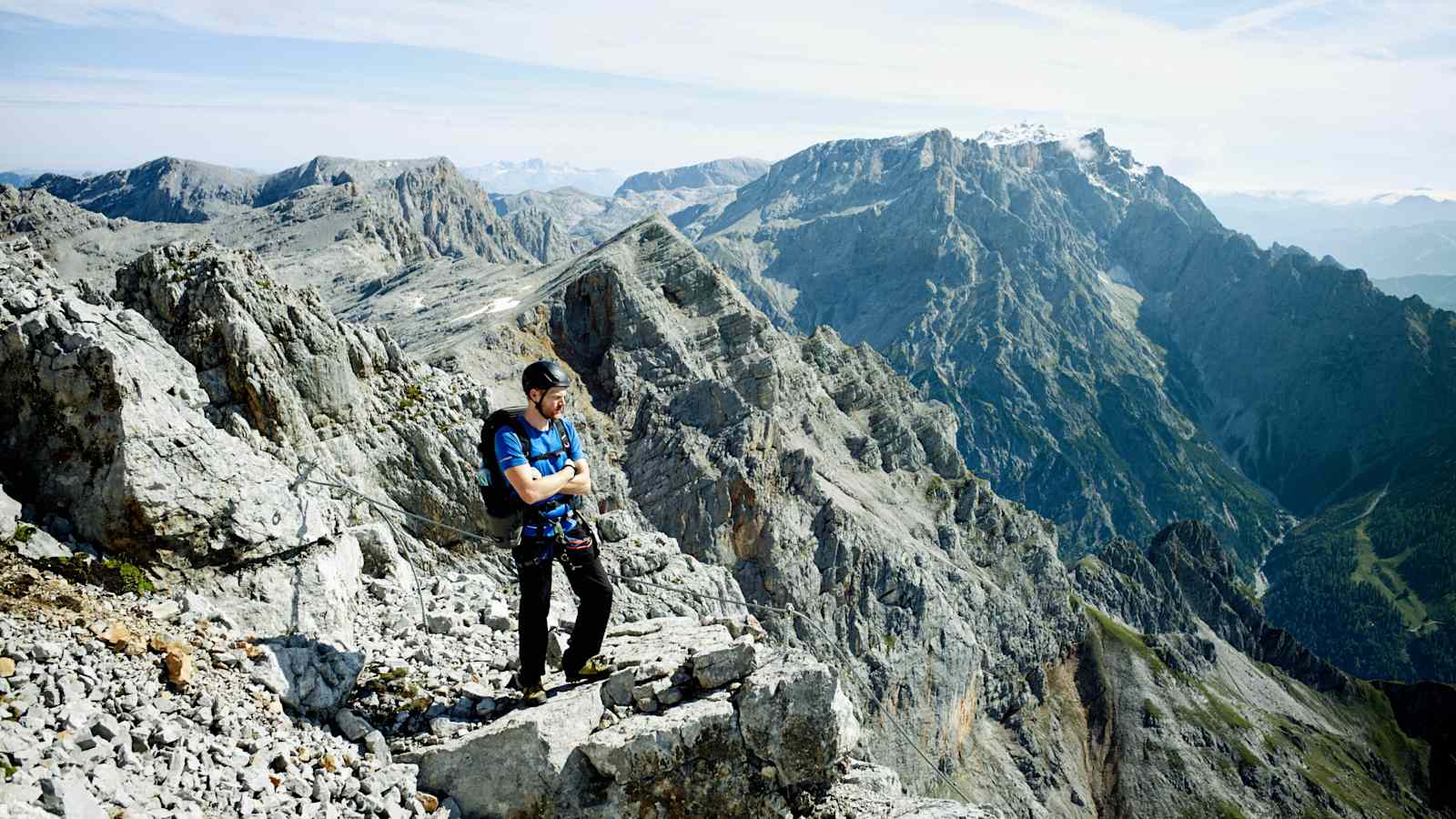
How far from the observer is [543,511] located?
11.4 m

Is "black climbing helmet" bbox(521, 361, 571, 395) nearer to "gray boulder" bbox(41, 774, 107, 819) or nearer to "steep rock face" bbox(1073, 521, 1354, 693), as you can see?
"gray boulder" bbox(41, 774, 107, 819)

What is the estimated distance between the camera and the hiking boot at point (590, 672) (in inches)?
499

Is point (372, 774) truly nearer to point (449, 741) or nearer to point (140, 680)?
point (449, 741)

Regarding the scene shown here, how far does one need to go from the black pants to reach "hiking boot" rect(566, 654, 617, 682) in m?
0.14

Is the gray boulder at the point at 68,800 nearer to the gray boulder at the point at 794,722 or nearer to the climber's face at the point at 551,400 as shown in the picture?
the climber's face at the point at 551,400

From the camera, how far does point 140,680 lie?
9.48 m

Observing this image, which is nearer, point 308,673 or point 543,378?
point 543,378

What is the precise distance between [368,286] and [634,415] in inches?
2077

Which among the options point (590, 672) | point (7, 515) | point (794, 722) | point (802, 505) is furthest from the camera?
point (802, 505)

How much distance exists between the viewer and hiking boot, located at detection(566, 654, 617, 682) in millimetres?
12672

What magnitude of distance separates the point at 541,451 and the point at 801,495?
184 ft

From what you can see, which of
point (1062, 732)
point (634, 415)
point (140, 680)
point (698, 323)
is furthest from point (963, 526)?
point (140, 680)

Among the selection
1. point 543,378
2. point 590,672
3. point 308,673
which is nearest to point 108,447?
point 308,673

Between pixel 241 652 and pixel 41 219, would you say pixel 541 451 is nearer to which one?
pixel 241 652
